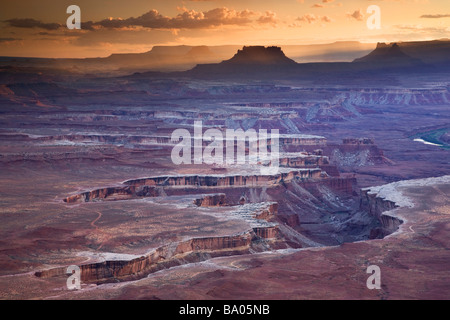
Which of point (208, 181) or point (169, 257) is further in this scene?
point (208, 181)

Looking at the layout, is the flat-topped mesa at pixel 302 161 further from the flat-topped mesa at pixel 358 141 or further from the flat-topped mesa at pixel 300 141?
the flat-topped mesa at pixel 358 141

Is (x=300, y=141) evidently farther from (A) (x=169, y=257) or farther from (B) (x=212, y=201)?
(A) (x=169, y=257)

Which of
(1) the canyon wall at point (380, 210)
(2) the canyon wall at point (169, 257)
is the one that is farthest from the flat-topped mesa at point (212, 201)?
(1) the canyon wall at point (380, 210)

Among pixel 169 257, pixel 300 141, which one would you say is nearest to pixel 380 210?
pixel 169 257

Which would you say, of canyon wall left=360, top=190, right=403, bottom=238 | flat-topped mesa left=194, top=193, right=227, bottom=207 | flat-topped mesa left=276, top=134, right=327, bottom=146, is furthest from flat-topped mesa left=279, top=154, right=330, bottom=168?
flat-topped mesa left=194, top=193, right=227, bottom=207

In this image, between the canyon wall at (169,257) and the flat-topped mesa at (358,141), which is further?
the flat-topped mesa at (358,141)

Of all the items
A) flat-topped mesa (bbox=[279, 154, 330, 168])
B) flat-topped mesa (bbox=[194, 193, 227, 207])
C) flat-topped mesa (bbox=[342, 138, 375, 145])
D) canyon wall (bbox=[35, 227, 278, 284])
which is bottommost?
canyon wall (bbox=[35, 227, 278, 284])

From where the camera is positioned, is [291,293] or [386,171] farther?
[386,171]

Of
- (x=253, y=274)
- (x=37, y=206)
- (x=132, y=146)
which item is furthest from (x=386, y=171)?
(x=253, y=274)

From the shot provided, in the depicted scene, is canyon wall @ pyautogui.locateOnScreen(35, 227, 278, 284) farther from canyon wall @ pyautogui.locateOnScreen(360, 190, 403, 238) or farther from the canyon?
canyon wall @ pyautogui.locateOnScreen(360, 190, 403, 238)

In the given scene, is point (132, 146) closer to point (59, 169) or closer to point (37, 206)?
point (59, 169)

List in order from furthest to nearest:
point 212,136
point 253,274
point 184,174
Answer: point 212,136 → point 184,174 → point 253,274
